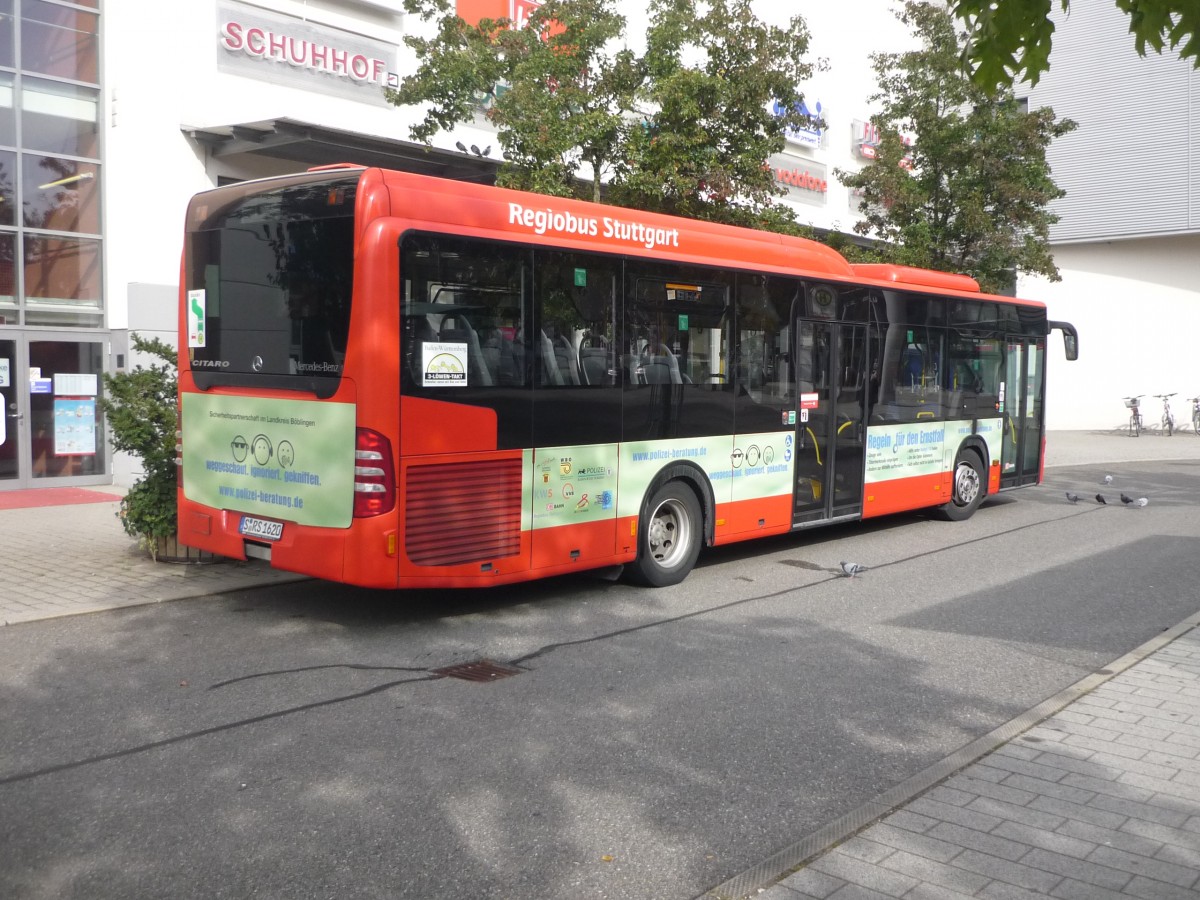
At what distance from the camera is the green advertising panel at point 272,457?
24.1 feet

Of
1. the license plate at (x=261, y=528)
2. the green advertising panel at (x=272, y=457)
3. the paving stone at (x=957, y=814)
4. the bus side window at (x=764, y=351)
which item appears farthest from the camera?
the bus side window at (x=764, y=351)

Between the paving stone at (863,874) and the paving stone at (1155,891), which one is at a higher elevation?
the paving stone at (1155,891)

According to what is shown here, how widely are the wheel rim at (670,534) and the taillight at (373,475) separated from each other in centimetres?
291

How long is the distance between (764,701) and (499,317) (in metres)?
3.23

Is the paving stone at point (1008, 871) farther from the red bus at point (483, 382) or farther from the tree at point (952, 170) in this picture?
the tree at point (952, 170)

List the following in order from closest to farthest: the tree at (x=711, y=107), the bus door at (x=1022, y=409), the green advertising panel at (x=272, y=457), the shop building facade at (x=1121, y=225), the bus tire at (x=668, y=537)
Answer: the green advertising panel at (x=272, y=457) < the bus tire at (x=668, y=537) < the tree at (x=711, y=107) < the bus door at (x=1022, y=409) < the shop building facade at (x=1121, y=225)

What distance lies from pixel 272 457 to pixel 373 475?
98 centimetres

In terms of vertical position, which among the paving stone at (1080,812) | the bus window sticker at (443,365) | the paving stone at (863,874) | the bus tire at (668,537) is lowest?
the paving stone at (863,874)

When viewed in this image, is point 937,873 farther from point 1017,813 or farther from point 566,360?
point 566,360

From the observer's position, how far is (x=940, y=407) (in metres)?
13.3

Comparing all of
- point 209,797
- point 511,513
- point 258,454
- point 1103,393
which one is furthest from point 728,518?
point 1103,393

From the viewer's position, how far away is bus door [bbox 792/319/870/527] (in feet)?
35.9

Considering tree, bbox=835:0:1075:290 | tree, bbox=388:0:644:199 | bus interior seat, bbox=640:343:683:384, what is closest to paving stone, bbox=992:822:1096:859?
bus interior seat, bbox=640:343:683:384

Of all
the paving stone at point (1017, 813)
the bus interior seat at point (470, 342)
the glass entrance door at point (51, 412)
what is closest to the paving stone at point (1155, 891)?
the paving stone at point (1017, 813)
